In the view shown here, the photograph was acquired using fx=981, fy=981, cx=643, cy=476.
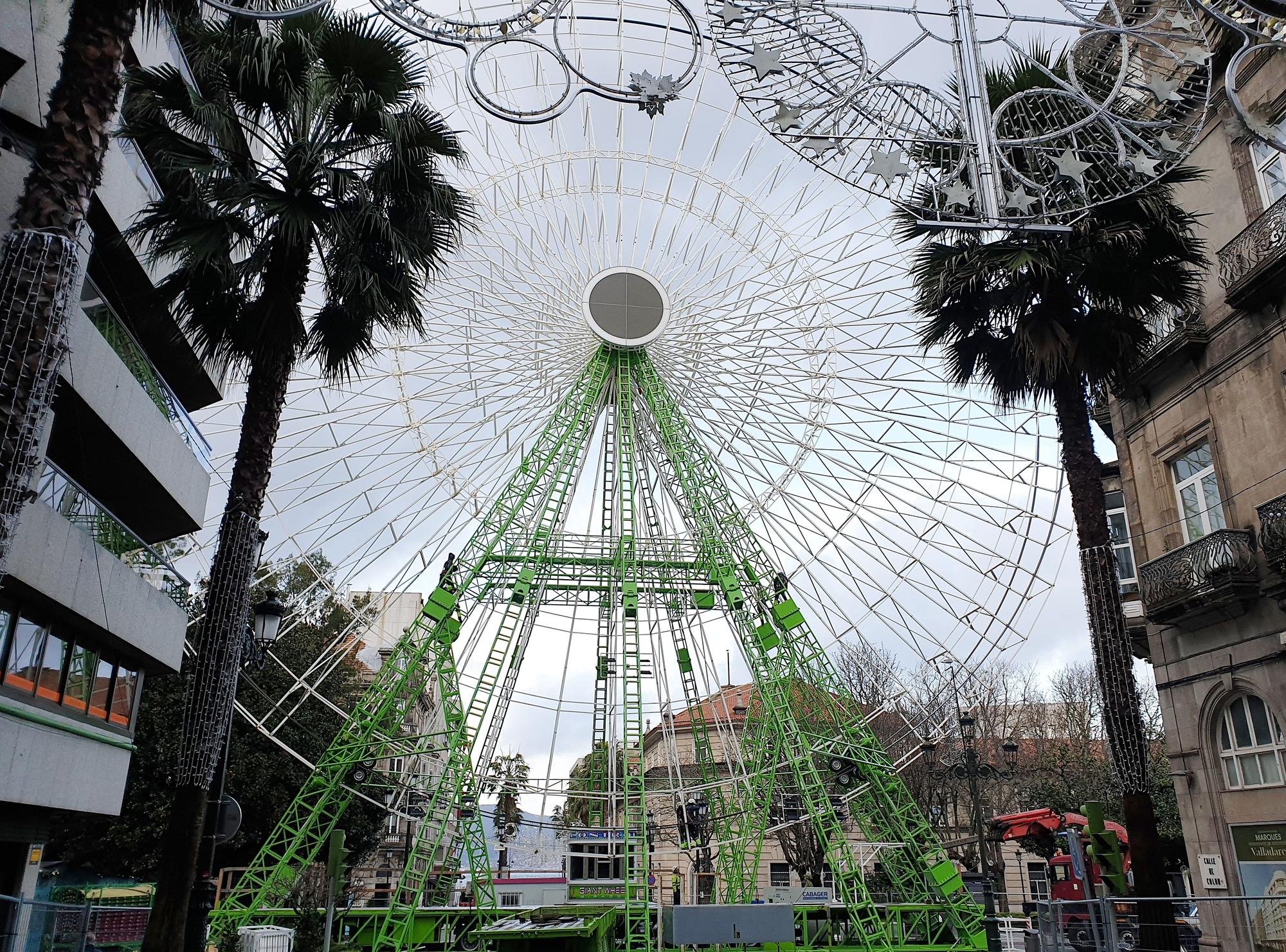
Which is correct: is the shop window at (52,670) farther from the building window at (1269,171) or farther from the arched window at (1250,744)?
the building window at (1269,171)

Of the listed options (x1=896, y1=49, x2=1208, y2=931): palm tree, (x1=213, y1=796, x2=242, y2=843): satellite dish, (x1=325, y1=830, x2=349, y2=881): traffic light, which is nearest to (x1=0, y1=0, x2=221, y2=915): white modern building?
(x1=213, y1=796, x2=242, y2=843): satellite dish

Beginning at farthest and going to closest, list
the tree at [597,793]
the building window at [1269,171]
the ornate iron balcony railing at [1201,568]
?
1. the tree at [597,793]
2. the building window at [1269,171]
3. the ornate iron balcony railing at [1201,568]

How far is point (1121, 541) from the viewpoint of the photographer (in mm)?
31141

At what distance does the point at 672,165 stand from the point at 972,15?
675 inches

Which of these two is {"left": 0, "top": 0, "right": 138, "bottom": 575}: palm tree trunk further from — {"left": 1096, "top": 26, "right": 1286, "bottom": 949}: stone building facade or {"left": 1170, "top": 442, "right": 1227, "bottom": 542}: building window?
{"left": 1170, "top": 442, "right": 1227, "bottom": 542}: building window

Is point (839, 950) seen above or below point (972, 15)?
below

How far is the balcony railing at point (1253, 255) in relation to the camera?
1602 cm

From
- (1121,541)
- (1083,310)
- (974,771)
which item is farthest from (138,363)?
(1121,541)

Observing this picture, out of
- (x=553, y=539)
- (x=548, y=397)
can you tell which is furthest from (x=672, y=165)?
(x=553, y=539)

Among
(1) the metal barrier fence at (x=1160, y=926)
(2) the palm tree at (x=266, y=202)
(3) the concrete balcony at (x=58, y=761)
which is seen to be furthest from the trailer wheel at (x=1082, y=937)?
(3) the concrete balcony at (x=58, y=761)

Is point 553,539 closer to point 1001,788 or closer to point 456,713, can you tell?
point 456,713

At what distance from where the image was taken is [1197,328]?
18.4 m

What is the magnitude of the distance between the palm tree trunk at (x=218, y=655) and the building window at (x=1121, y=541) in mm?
23825

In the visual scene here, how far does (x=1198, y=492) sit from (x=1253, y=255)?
459 cm
